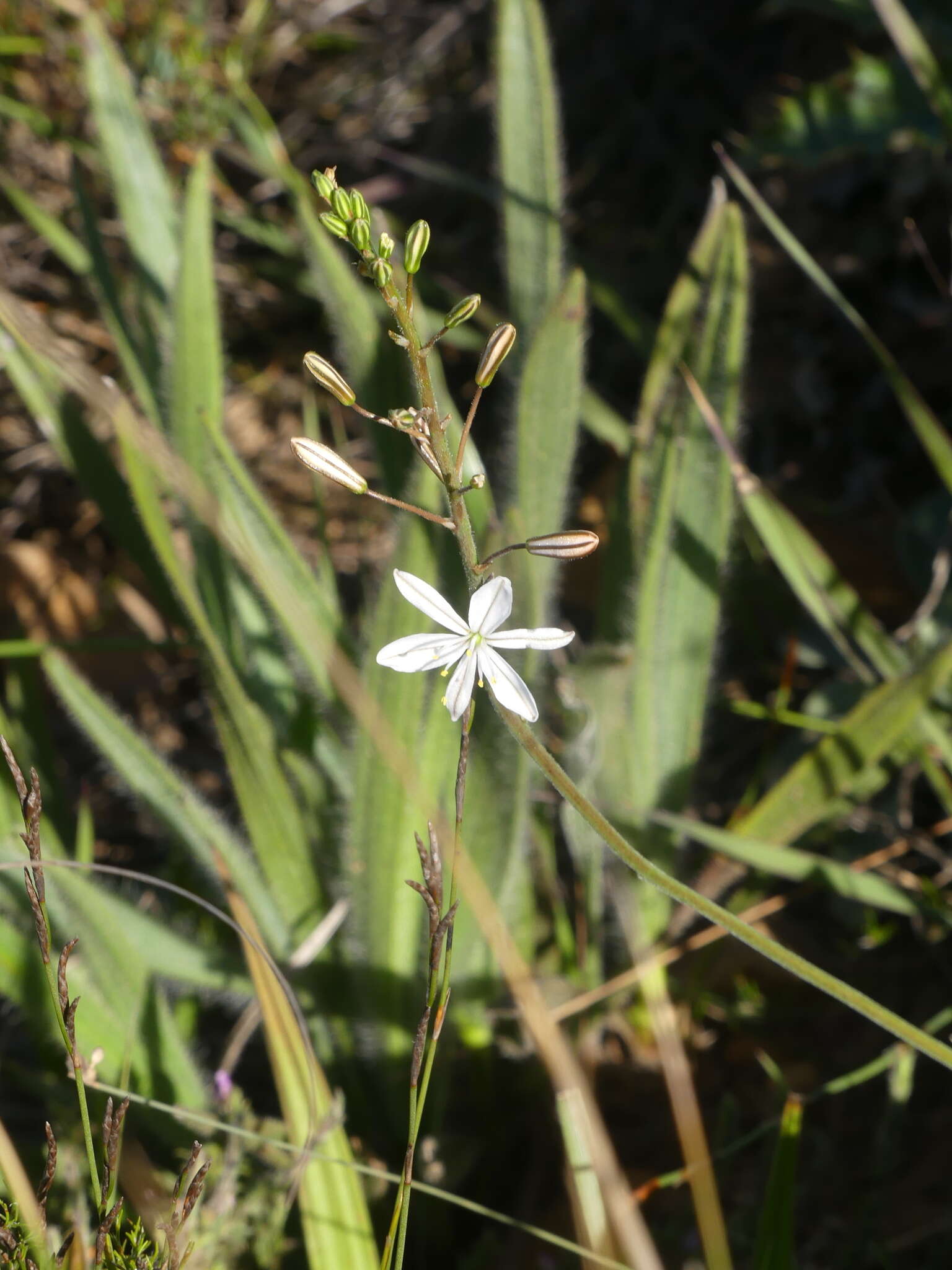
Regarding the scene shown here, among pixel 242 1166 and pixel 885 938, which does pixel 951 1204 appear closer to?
pixel 885 938

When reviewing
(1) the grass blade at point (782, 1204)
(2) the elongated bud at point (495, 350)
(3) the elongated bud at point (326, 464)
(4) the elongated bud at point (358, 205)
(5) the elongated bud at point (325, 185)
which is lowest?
(1) the grass blade at point (782, 1204)

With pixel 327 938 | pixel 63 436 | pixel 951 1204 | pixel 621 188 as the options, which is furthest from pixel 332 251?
pixel 951 1204

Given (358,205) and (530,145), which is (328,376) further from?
(530,145)

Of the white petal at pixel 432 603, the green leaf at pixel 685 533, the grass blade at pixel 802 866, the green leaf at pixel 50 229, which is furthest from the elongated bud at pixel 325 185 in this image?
the green leaf at pixel 50 229

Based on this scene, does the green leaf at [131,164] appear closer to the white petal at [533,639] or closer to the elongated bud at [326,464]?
the elongated bud at [326,464]

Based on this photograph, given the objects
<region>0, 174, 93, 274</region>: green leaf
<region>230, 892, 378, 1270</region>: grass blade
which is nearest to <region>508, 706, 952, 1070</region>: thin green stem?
<region>230, 892, 378, 1270</region>: grass blade

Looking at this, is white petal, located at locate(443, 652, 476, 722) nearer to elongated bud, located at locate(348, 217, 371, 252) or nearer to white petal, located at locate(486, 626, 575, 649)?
white petal, located at locate(486, 626, 575, 649)
